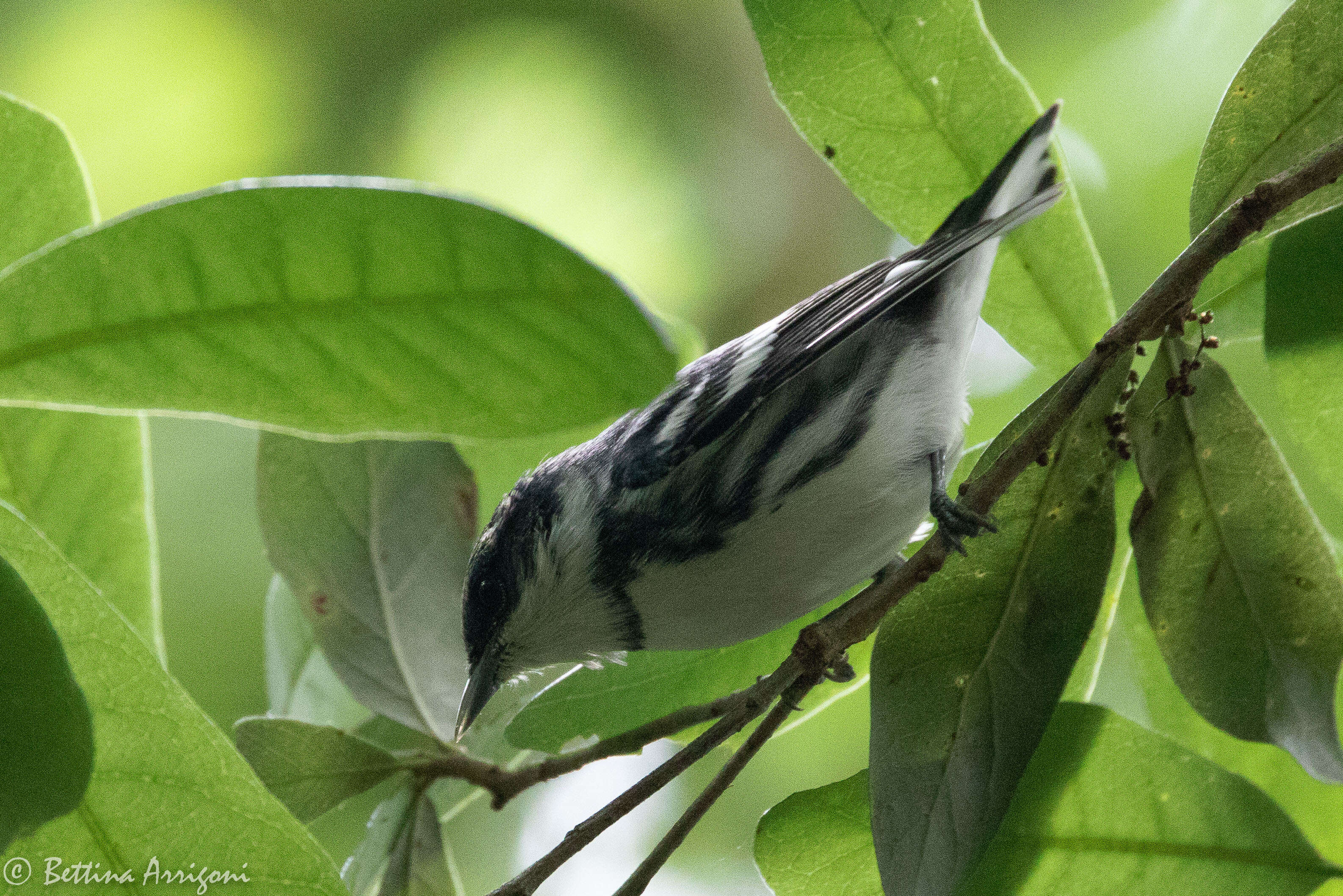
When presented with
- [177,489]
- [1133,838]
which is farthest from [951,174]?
[177,489]

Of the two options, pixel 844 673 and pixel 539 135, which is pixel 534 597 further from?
pixel 539 135

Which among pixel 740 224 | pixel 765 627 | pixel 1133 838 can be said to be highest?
pixel 740 224

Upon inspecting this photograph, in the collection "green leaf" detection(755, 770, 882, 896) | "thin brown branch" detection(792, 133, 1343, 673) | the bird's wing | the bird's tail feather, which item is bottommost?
"green leaf" detection(755, 770, 882, 896)

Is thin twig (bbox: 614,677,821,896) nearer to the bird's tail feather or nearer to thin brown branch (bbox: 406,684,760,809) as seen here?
thin brown branch (bbox: 406,684,760,809)

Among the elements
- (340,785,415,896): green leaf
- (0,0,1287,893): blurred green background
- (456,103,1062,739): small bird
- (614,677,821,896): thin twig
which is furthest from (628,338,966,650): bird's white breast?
(0,0,1287,893): blurred green background

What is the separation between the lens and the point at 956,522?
0.93m

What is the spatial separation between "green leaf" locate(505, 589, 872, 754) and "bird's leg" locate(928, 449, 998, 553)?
19 centimetres

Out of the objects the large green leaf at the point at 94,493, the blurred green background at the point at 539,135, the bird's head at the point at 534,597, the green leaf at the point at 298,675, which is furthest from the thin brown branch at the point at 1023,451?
the blurred green background at the point at 539,135

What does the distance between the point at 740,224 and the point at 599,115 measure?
14.2 inches

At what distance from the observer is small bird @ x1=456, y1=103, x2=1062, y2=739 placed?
1.04 metres

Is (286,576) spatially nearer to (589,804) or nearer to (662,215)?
(589,804)

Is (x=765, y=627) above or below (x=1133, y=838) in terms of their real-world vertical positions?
above

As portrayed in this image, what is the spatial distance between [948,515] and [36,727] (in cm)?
72

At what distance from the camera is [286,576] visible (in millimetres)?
1068
